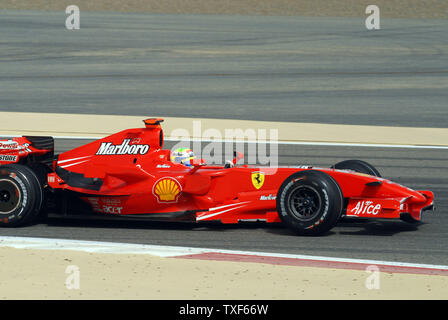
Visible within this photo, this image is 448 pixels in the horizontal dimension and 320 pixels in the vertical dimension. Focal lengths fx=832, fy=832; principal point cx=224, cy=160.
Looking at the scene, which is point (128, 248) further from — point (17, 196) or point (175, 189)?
point (17, 196)

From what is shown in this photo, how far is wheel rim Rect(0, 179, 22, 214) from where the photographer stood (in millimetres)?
9172

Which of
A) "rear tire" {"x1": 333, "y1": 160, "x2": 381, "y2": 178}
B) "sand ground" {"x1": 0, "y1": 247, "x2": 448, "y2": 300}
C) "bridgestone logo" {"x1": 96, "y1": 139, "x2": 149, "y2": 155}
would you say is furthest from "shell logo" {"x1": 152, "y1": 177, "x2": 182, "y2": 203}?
"rear tire" {"x1": 333, "y1": 160, "x2": 381, "y2": 178}

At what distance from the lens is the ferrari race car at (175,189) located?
870 cm

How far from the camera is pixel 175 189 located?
9094 mm

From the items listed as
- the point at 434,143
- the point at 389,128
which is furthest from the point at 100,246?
the point at 389,128

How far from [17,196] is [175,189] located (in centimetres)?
176

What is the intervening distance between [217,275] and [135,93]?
1536 cm

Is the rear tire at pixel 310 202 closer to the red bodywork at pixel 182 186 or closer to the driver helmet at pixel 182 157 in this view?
the red bodywork at pixel 182 186

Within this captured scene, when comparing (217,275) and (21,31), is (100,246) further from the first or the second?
(21,31)

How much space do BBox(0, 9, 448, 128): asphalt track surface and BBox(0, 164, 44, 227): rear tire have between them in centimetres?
988

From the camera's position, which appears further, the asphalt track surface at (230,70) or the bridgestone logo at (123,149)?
the asphalt track surface at (230,70)

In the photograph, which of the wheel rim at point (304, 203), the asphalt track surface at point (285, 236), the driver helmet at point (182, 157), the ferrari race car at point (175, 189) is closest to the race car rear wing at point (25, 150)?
the ferrari race car at point (175, 189)

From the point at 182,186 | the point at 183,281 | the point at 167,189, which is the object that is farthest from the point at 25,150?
the point at 183,281

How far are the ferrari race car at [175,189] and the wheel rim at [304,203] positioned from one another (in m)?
0.01
